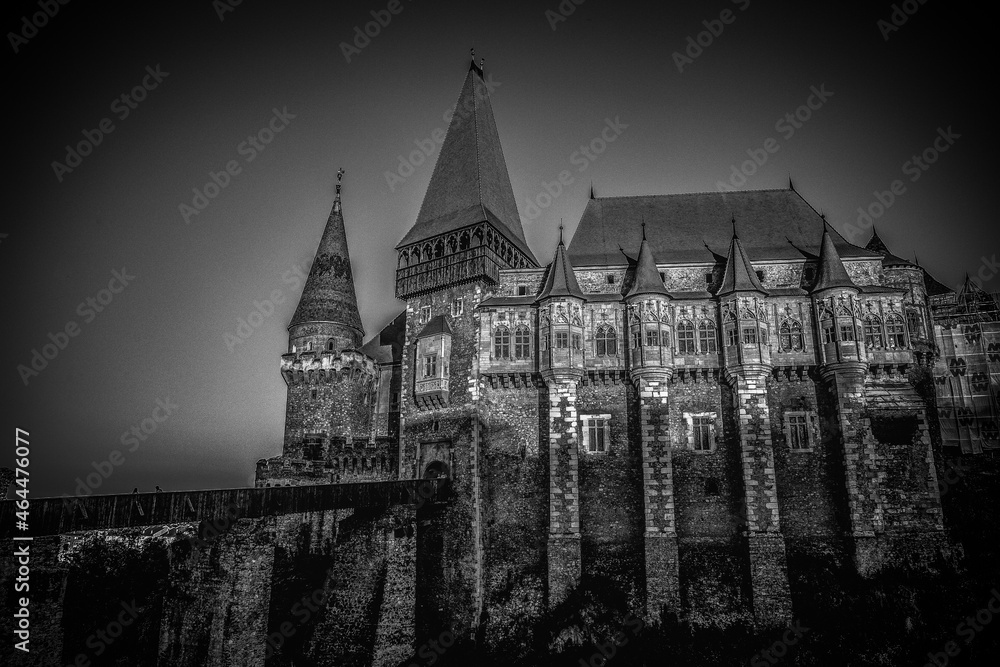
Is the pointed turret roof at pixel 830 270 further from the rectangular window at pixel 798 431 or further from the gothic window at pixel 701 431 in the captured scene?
the gothic window at pixel 701 431

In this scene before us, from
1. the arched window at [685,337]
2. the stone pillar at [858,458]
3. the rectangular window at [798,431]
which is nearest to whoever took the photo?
the stone pillar at [858,458]

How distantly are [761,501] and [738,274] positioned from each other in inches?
408

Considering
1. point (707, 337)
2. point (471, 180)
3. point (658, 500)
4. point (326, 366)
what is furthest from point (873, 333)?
point (326, 366)

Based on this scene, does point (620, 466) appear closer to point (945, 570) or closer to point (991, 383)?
point (945, 570)

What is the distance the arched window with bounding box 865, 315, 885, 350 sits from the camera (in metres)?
27.5

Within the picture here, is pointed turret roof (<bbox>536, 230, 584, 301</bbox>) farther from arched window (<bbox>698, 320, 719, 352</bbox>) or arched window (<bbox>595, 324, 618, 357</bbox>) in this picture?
arched window (<bbox>698, 320, 719, 352</bbox>)

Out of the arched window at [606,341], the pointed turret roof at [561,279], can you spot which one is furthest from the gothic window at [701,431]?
the pointed turret roof at [561,279]

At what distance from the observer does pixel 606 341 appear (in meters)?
29.1

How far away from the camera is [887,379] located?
2733 centimetres

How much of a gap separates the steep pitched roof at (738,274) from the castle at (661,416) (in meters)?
0.12

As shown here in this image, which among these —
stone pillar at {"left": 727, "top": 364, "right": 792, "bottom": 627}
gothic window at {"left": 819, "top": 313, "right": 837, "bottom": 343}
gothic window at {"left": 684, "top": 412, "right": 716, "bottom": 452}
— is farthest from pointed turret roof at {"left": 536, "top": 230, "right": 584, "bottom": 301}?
gothic window at {"left": 819, "top": 313, "right": 837, "bottom": 343}

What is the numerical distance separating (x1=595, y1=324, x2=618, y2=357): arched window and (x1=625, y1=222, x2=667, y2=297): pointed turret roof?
6.27 feet

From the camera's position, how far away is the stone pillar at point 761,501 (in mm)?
24500

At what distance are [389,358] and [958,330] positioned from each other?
33759mm
